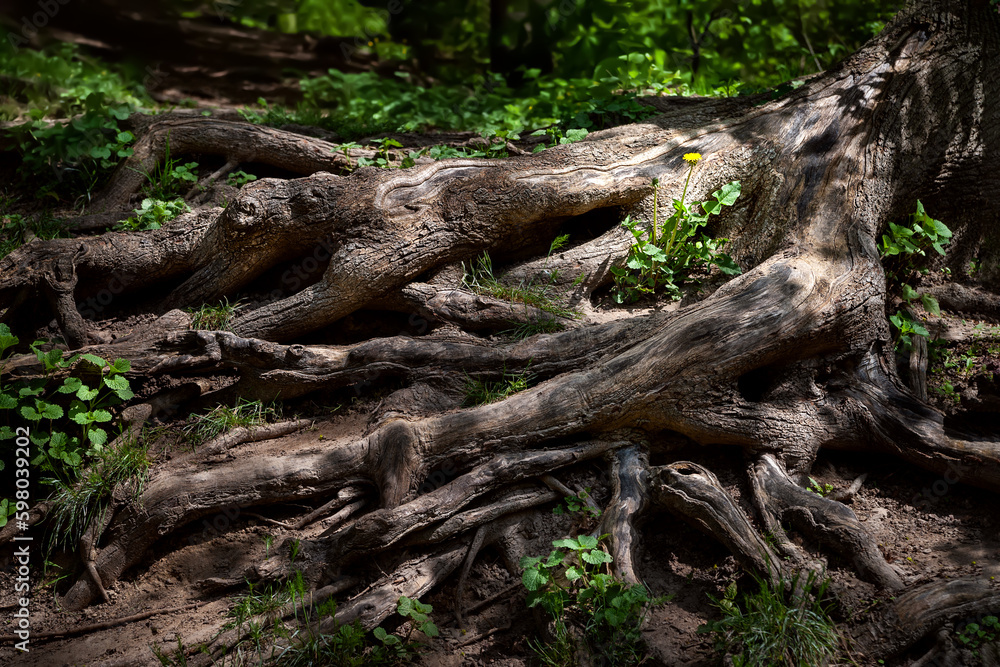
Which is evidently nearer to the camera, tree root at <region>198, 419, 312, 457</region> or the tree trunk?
the tree trunk

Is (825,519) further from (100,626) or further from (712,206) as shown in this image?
(100,626)

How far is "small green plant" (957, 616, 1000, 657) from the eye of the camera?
2.92 meters

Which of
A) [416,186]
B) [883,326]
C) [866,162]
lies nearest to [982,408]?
[883,326]

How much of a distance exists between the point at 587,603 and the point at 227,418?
7.51ft

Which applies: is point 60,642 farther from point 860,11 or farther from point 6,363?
point 860,11

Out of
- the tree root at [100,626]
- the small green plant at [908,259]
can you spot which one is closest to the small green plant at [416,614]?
the tree root at [100,626]

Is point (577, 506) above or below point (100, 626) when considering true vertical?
above

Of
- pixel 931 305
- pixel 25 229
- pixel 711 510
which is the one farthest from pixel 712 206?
pixel 25 229

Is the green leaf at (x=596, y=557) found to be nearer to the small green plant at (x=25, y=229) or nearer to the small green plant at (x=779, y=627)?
the small green plant at (x=779, y=627)

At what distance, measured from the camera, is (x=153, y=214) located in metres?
4.96

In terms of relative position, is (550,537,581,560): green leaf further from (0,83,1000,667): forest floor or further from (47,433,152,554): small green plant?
(47,433,152,554): small green plant

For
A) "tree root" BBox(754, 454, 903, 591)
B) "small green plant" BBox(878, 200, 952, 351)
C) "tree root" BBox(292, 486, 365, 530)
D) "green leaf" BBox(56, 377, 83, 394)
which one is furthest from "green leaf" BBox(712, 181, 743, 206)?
"green leaf" BBox(56, 377, 83, 394)

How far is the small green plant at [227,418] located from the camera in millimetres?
3990

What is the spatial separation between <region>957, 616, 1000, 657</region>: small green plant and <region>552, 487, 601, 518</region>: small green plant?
64.5 inches
